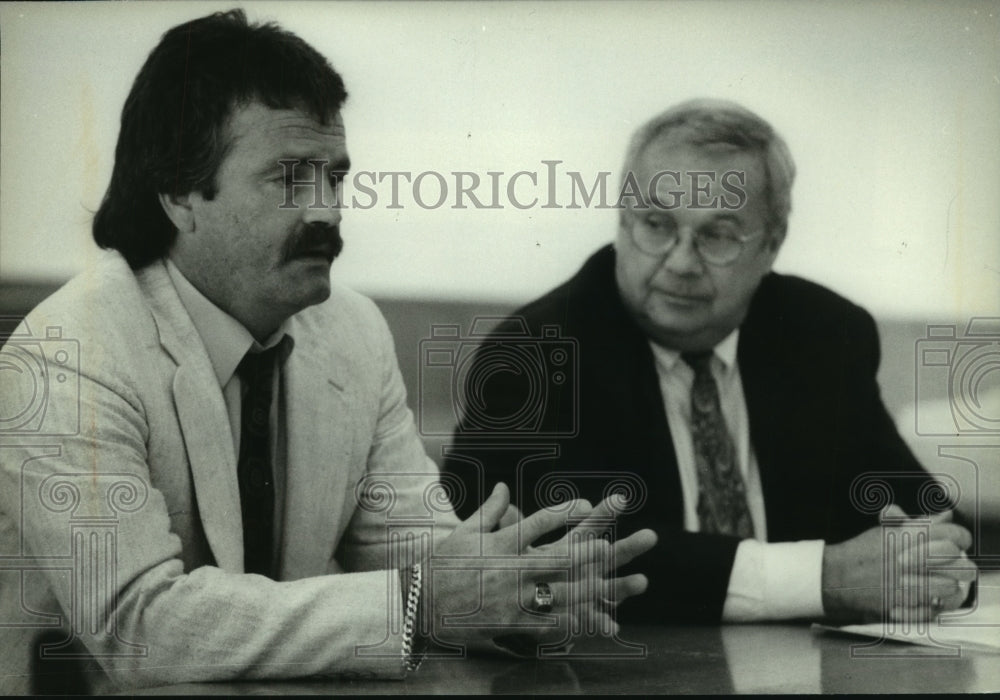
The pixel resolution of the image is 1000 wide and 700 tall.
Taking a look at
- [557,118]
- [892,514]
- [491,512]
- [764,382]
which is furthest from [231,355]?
[892,514]

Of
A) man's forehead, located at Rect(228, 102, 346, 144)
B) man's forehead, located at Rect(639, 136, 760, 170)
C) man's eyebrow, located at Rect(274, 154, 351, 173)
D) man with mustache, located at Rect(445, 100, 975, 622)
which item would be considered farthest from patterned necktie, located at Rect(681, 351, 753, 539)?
man's forehead, located at Rect(228, 102, 346, 144)

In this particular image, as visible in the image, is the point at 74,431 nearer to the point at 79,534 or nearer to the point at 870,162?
the point at 79,534

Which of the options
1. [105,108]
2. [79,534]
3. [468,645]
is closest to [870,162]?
[468,645]

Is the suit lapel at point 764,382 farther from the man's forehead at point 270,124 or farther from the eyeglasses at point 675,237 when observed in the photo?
the man's forehead at point 270,124

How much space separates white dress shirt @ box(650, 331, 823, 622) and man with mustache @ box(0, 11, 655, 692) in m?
0.24

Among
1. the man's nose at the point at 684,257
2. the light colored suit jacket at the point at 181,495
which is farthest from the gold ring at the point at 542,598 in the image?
the man's nose at the point at 684,257

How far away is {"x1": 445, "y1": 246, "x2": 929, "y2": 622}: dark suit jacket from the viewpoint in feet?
11.5

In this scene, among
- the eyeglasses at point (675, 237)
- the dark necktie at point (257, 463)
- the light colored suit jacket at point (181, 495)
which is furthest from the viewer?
the eyeglasses at point (675, 237)

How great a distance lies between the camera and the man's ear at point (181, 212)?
3.42m

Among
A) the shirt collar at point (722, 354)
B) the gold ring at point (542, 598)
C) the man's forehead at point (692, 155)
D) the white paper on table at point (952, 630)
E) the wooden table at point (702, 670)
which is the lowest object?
the wooden table at point (702, 670)

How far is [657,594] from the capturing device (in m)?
3.53

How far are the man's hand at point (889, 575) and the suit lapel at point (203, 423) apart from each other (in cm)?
147

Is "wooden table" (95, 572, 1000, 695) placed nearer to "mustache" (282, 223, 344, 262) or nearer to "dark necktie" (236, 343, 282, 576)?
"dark necktie" (236, 343, 282, 576)

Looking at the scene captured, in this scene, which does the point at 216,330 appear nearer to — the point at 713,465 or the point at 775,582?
the point at 713,465
